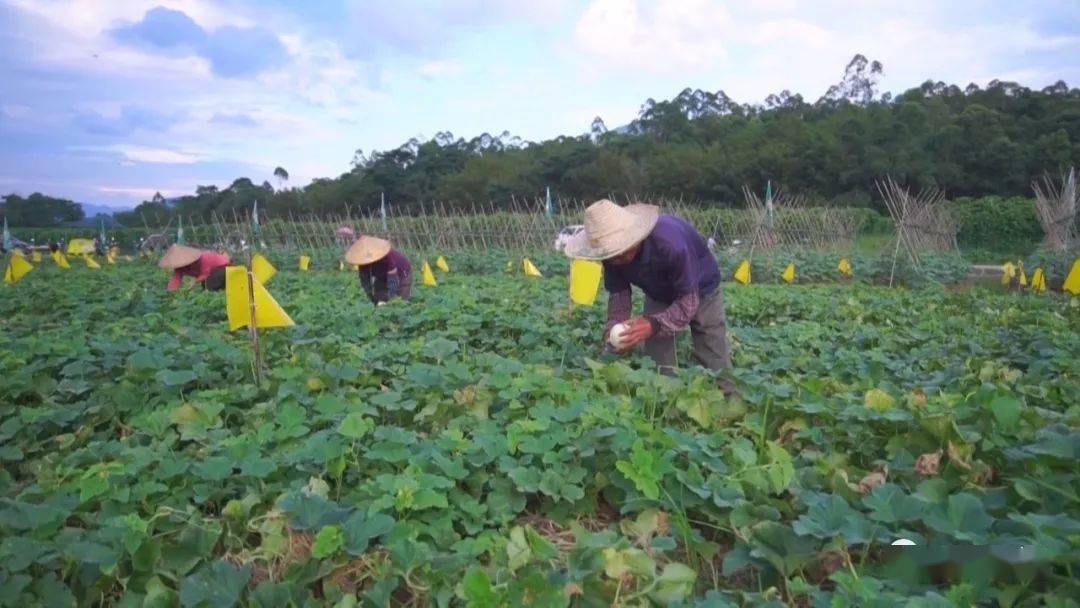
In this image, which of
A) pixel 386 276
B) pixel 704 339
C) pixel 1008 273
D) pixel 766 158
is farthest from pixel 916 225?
pixel 766 158

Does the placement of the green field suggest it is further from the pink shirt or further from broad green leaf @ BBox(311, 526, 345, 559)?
the pink shirt

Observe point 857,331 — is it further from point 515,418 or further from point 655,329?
point 515,418

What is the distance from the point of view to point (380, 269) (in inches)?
295

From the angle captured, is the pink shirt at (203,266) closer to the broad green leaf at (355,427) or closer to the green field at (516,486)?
the green field at (516,486)

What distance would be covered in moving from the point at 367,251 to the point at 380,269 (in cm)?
70

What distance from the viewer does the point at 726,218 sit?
24688 mm

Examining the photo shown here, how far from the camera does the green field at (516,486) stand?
63.2 inches

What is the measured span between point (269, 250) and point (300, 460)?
75.6 feet

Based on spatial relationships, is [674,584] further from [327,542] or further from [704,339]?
[704,339]

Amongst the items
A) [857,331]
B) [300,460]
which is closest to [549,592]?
[300,460]

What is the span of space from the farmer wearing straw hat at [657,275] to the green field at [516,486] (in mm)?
738

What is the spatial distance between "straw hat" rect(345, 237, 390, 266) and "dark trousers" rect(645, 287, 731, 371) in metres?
3.24

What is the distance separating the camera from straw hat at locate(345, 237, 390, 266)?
6734 millimetres

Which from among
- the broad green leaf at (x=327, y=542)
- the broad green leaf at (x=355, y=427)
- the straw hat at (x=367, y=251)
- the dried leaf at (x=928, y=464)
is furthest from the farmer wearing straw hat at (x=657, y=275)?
the straw hat at (x=367, y=251)
